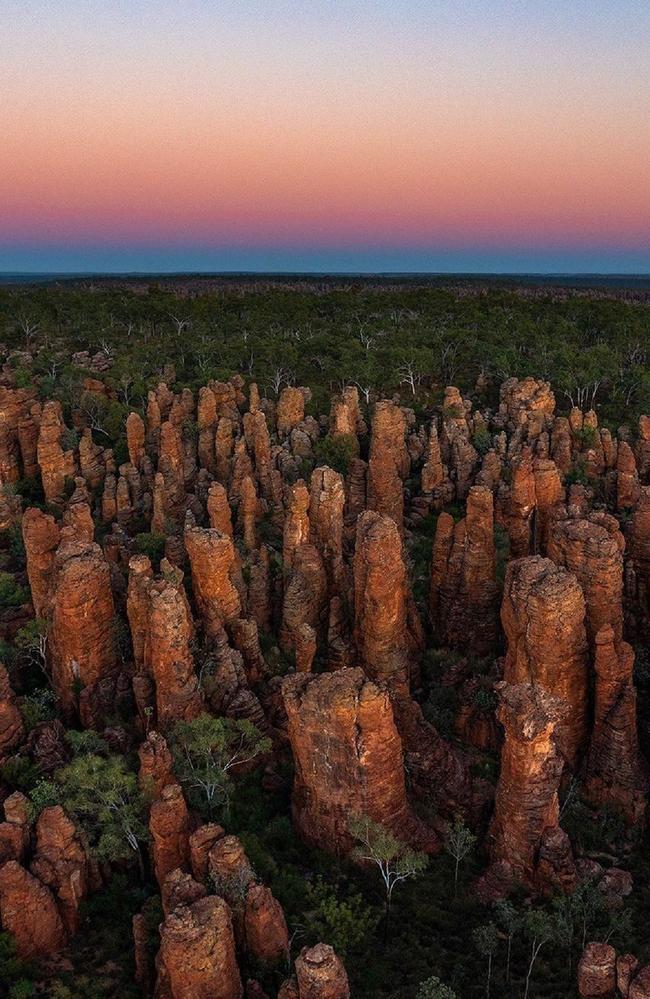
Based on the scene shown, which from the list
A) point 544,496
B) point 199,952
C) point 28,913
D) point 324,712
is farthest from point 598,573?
point 28,913

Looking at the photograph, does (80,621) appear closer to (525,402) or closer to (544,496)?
(544,496)

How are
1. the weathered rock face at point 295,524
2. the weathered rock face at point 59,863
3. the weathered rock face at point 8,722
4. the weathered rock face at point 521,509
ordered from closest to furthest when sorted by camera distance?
the weathered rock face at point 59,863 → the weathered rock face at point 8,722 → the weathered rock face at point 295,524 → the weathered rock face at point 521,509

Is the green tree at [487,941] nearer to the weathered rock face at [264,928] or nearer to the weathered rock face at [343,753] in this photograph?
the weathered rock face at [343,753]

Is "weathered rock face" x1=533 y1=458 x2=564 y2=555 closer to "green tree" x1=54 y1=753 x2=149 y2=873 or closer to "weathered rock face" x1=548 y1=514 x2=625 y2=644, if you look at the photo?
"weathered rock face" x1=548 y1=514 x2=625 y2=644

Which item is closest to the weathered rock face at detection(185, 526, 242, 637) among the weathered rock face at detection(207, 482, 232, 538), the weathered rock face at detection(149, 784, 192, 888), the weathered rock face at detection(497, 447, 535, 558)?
the weathered rock face at detection(207, 482, 232, 538)

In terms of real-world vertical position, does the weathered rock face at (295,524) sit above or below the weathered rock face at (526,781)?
above

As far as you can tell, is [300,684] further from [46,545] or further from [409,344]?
[409,344]

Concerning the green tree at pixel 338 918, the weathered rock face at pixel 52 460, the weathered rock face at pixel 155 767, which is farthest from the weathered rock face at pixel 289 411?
the green tree at pixel 338 918

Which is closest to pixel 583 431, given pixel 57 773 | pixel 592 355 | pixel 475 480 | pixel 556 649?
pixel 475 480
